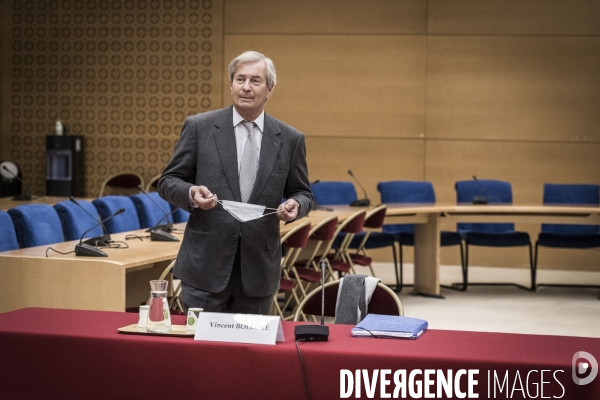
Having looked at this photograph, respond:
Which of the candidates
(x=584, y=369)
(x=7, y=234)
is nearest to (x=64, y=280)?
(x=7, y=234)

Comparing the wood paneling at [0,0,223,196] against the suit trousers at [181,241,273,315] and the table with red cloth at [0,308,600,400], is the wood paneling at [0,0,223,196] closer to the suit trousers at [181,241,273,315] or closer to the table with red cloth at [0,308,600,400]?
the suit trousers at [181,241,273,315]

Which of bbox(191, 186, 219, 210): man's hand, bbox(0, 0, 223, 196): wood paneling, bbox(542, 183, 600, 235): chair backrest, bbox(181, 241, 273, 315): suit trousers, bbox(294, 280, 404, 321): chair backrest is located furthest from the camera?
bbox(0, 0, 223, 196): wood paneling

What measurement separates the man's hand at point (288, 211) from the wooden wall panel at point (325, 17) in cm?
790

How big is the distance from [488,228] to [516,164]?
5.00ft

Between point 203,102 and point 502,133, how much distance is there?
3.88 metres

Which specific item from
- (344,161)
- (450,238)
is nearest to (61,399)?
(450,238)

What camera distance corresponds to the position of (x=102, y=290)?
421cm

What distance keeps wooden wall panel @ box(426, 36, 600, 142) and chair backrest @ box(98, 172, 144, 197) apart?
3805mm

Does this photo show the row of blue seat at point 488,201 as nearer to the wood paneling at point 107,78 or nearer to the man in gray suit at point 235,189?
the wood paneling at point 107,78

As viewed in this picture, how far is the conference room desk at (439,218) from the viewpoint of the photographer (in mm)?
8047

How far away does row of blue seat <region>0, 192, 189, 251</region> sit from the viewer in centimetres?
544

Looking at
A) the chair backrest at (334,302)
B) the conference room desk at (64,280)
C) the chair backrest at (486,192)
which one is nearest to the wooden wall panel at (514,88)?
the chair backrest at (486,192)

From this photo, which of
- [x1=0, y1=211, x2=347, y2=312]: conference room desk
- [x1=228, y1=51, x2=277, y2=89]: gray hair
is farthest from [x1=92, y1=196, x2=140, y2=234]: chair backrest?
[x1=228, y1=51, x2=277, y2=89]: gray hair

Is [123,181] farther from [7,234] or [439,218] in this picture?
[7,234]
